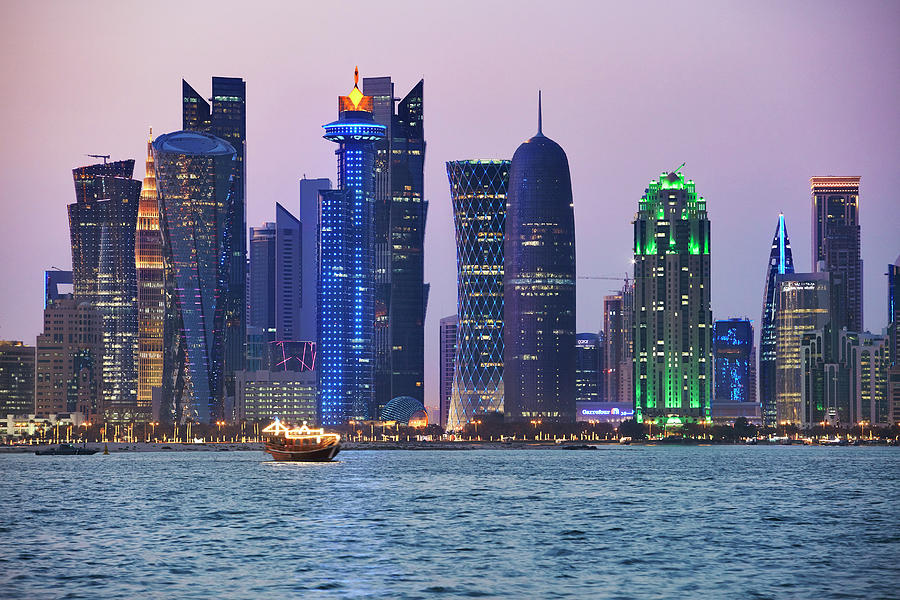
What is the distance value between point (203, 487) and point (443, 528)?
2996 inches

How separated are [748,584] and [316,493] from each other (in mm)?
96131

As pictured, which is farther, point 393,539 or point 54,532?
point 54,532

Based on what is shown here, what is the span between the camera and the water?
86562mm

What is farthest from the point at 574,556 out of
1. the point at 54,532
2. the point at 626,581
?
the point at 54,532

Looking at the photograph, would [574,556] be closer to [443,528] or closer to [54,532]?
[443,528]

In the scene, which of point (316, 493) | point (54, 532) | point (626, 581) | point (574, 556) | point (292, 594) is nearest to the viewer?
point (292, 594)

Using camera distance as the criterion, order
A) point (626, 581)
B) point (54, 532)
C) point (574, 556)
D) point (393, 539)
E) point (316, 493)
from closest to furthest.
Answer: point (626, 581), point (574, 556), point (393, 539), point (54, 532), point (316, 493)

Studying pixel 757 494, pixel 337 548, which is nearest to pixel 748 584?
pixel 337 548

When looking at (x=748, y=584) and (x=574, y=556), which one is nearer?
(x=748, y=584)

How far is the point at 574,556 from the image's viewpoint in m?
103

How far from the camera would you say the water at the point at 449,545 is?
86.6 metres

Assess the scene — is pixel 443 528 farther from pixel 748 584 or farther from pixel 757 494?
pixel 757 494

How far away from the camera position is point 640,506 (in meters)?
156

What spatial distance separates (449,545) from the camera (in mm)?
111125
